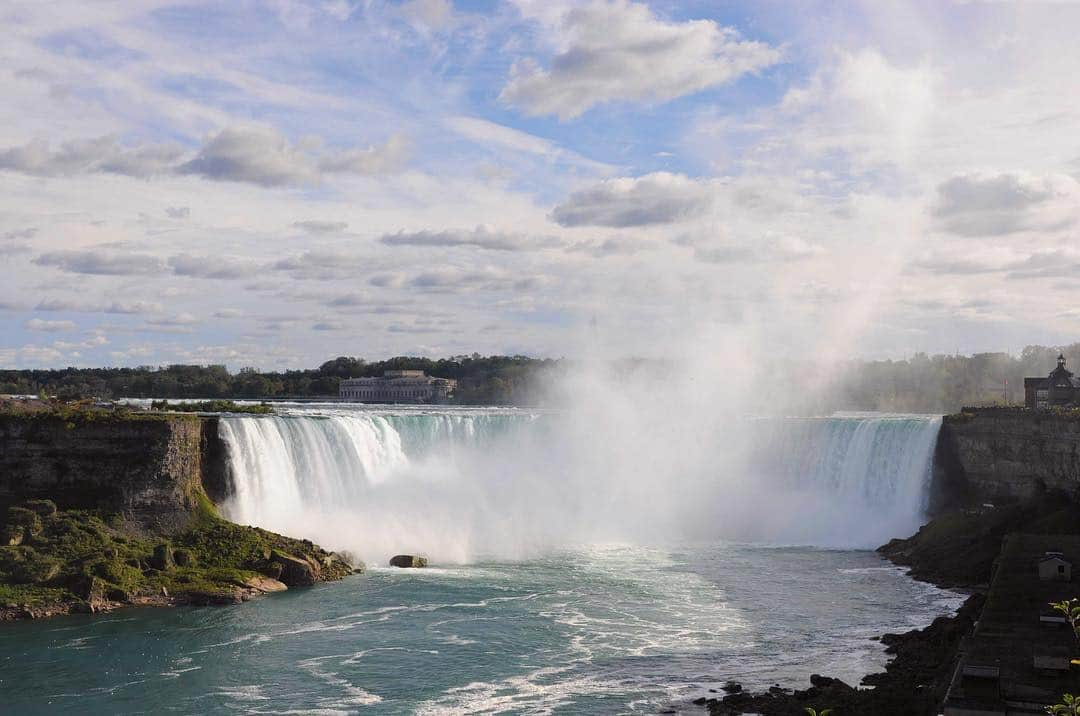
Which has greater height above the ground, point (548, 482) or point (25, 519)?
point (25, 519)

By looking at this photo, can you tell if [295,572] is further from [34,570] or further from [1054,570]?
[1054,570]

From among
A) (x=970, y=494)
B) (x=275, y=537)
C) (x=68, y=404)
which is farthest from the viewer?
(x=970, y=494)

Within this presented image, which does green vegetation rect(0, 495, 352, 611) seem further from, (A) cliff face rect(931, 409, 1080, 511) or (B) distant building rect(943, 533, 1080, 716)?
(A) cliff face rect(931, 409, 1080, 511)

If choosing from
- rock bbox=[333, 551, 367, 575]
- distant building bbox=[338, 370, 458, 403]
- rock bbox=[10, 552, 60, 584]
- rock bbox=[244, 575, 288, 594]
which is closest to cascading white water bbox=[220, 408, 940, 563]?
rock bbox=[333, 551, 367, 575]

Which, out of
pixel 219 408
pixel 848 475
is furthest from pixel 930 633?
pixel 219 408

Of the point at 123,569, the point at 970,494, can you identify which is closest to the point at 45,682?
the point at 123,569

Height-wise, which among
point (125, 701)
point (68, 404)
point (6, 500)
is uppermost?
Result: point (68, 404)

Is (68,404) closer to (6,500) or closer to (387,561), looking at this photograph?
(6,500)
